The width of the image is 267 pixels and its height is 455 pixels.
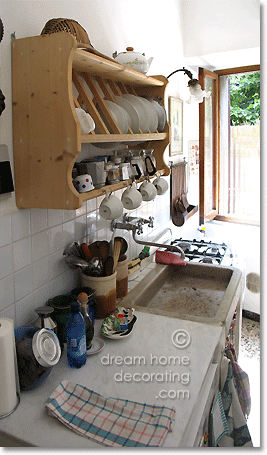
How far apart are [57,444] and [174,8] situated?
289 cm

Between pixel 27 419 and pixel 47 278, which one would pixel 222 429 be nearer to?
pixel 27 419

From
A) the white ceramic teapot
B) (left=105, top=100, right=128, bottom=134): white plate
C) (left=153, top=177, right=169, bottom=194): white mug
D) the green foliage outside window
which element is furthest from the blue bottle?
the green foliage outside window

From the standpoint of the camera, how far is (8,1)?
3.97 feet

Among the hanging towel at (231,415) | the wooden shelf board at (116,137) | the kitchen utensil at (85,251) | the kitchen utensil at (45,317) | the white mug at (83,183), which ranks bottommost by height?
the hanging towel at (231,415)

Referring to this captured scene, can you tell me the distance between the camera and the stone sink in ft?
5.83

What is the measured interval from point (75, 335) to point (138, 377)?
9.9 inches

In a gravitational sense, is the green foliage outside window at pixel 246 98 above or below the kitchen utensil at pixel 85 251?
above

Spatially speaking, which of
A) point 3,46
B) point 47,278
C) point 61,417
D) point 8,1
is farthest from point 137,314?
point 8,1

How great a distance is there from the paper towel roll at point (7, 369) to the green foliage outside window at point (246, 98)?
4.37 metres

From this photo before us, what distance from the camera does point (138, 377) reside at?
4.07 ft

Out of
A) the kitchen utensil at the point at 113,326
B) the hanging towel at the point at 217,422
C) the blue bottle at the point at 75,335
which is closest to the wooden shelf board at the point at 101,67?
the blue bottle at the point at 75,335

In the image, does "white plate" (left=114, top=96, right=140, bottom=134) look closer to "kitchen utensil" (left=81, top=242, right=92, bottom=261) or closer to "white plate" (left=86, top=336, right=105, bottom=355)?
"kitchen utensil" (left=81, top=242, right=92, bottom=261)

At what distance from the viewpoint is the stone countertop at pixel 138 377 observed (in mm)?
1012

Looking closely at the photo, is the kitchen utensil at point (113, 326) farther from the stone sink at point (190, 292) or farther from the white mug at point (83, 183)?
the white mug at point (83, 183)
